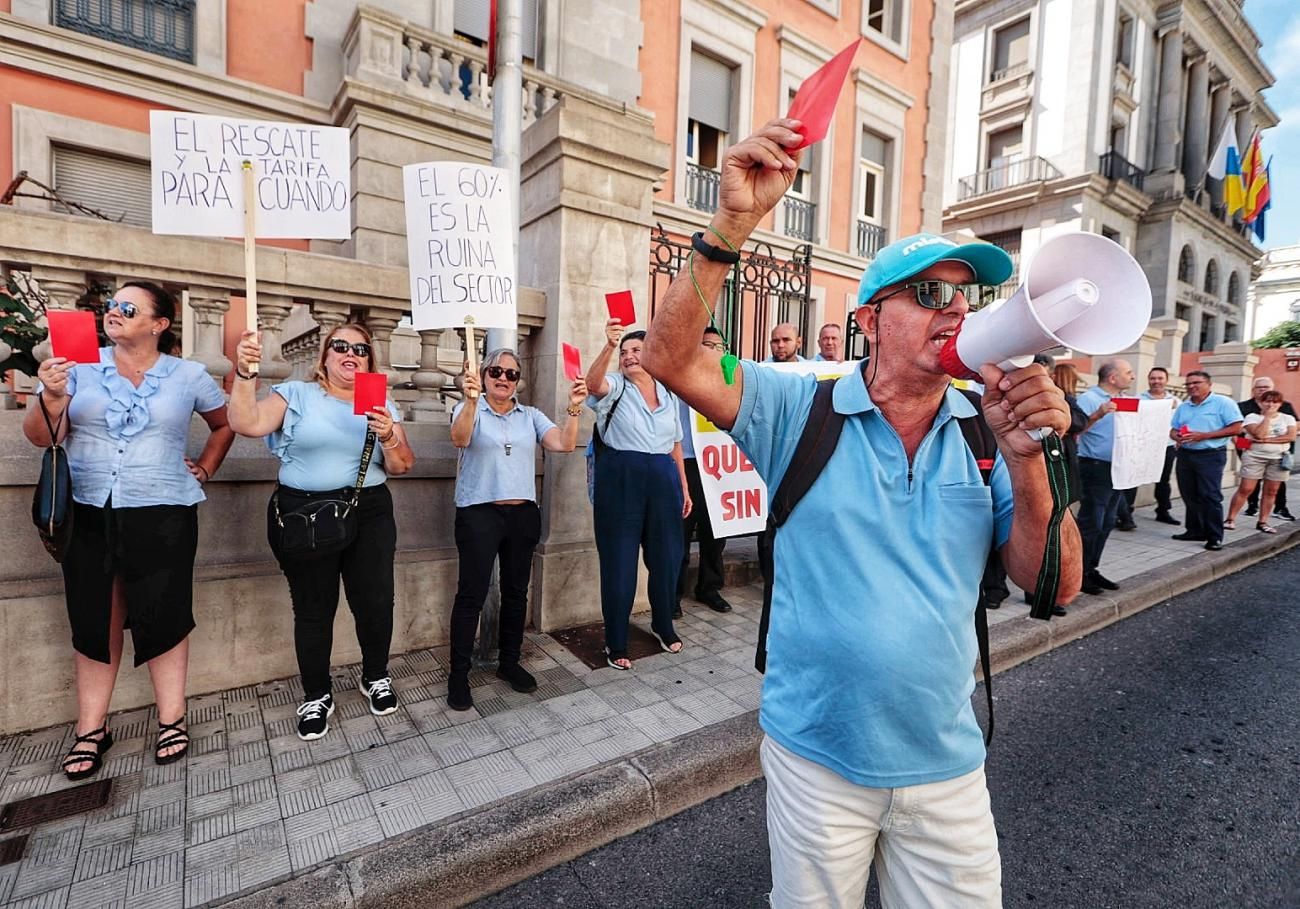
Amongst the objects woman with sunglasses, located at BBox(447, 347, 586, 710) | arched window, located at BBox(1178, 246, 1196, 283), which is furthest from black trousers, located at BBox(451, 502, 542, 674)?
arched window, located at BBox(1178, 246, 1196, 283)

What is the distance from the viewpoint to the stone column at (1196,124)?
2797 centimetres

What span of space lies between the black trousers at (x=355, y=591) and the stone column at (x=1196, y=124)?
122ft

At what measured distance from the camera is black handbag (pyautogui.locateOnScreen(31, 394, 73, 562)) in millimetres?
2654

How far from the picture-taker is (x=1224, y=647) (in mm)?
4973

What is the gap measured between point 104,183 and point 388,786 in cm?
941

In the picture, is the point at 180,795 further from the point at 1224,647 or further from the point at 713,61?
the point at 713,61

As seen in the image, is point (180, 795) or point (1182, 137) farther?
point (1182, 137)

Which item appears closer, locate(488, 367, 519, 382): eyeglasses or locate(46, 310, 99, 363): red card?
locate(46, 310, 99, 363): red card

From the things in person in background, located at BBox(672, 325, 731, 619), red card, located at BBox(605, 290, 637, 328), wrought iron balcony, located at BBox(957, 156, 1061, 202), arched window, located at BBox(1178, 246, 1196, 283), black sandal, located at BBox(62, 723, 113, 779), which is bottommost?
black sandal, located at BBox(62, 723, 113, 779)

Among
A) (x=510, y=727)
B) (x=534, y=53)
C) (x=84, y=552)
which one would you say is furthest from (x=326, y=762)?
(x=534, y=53)

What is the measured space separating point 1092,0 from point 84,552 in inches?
1217

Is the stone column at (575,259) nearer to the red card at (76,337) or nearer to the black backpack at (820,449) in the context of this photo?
Result: the red card at (76,337)

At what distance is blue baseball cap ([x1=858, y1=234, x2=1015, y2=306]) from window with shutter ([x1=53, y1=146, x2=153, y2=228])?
10.3m

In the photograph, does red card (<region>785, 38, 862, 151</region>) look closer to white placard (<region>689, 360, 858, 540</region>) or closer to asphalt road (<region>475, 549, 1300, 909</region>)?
asphalt road (<region>475, 549, 1300, 909</region>)
